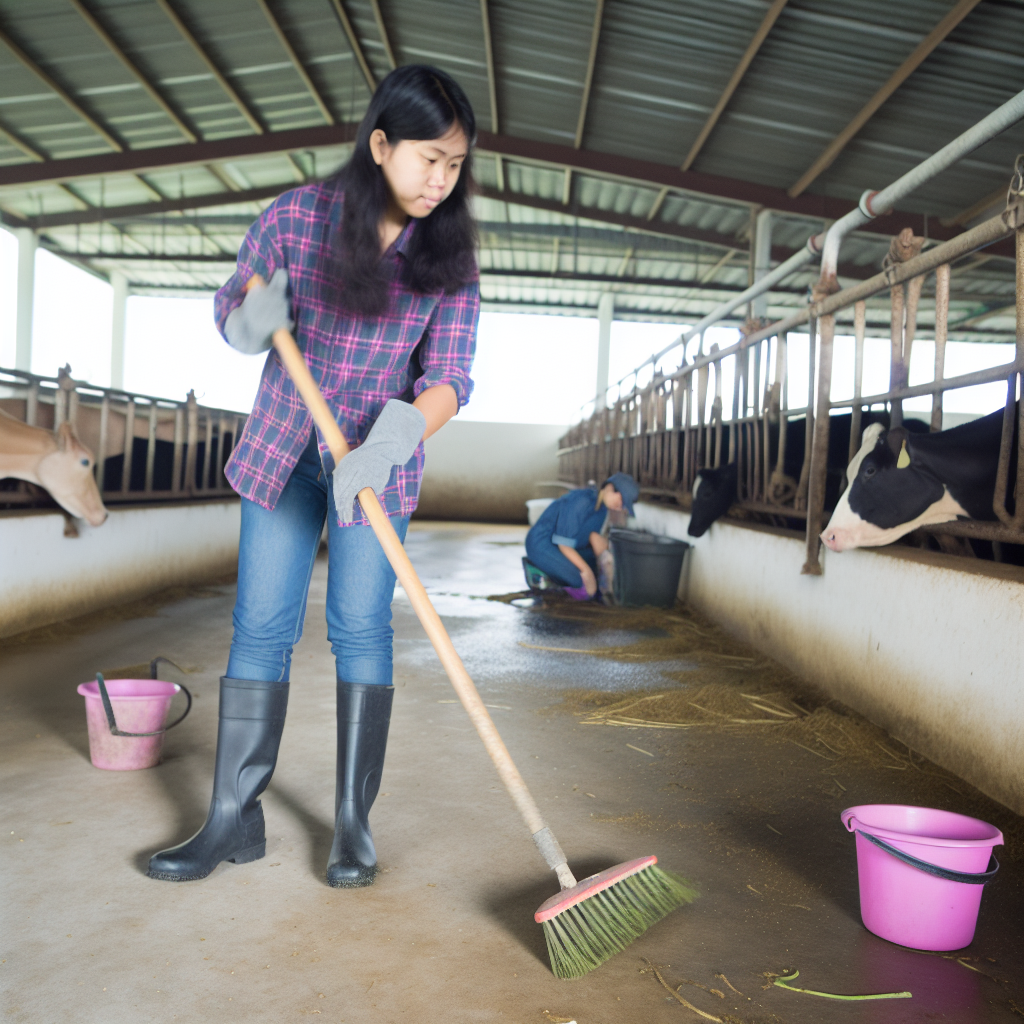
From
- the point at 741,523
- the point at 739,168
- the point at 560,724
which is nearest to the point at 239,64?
the point at 739,168

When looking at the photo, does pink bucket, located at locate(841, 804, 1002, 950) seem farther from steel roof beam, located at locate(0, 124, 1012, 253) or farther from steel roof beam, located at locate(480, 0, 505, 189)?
steel roof beam, located at locate(0, 124, 1012, 253)

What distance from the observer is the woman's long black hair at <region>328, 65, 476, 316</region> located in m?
1.41

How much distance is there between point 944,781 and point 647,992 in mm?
1277

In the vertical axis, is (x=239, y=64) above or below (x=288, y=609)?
above

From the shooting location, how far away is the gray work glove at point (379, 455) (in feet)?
4.65

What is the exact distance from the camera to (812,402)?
11.0 ft

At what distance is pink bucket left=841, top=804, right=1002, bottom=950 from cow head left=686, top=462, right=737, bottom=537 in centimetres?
307

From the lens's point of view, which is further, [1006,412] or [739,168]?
[739,168]

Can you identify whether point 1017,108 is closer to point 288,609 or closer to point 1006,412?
point 1006,412

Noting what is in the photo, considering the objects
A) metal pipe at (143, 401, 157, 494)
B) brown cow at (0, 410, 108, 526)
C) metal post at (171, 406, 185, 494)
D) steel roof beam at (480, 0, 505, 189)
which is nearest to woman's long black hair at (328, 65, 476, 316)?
brown cow at (0, 410, 108, 526)

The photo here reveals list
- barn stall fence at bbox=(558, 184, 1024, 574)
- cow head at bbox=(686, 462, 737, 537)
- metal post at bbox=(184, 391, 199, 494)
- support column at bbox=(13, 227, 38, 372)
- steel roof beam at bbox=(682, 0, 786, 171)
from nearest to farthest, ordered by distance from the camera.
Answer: barn stall fence at bbox=(558, 184, 1024, 574)
cow head at bbox=(686, 462, 737, 537)
steel roof beam at bbox=(682, 0, 786, 171)
metal post at bbox=(184, 391, 199, 494)
support column at bbox=(13, 227, 38, 372)

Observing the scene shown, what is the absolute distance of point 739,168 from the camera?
8195 mm

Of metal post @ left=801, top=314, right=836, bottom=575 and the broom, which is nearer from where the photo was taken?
the broom

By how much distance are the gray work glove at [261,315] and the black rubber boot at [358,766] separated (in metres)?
0.65
